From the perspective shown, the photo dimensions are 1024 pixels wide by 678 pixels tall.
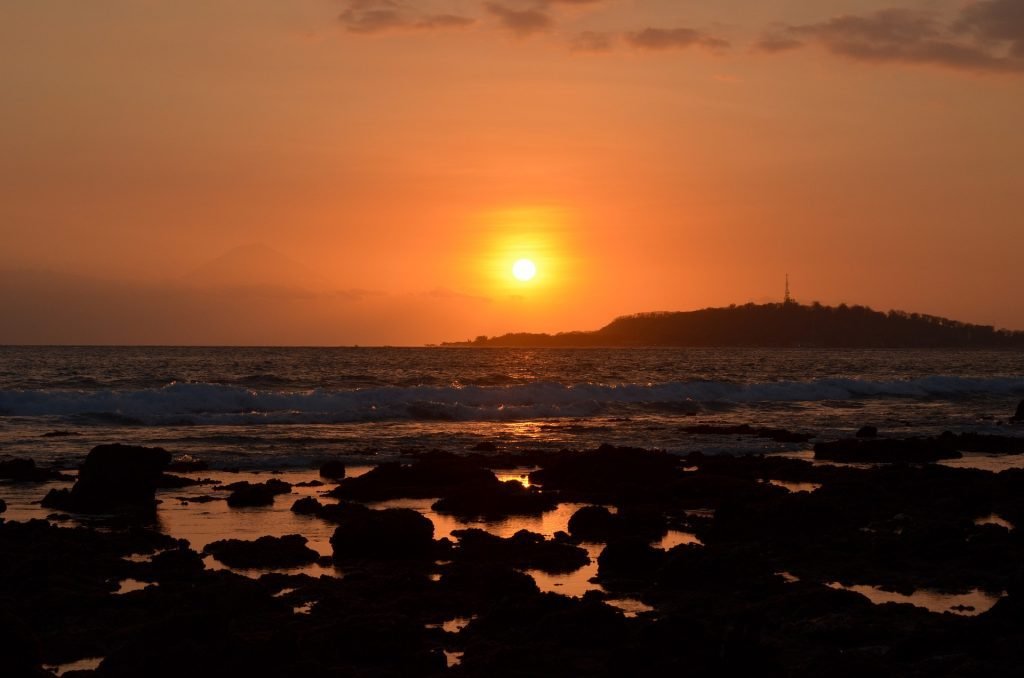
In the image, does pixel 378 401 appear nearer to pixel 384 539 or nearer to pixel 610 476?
pixel 610 476

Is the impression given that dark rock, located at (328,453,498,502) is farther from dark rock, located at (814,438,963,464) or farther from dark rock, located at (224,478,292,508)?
dark rock, located at (814,438,963,464)

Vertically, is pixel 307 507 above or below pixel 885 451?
above

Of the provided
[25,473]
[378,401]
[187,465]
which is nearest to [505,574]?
[25,473]

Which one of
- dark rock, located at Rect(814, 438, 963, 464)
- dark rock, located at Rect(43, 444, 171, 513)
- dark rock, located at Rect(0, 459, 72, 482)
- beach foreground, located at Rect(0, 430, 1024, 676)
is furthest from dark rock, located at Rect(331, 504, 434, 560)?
dark rock, located at Rect(814, 438, 963, 464)

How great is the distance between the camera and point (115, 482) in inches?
877

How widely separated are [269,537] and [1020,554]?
1235 cm

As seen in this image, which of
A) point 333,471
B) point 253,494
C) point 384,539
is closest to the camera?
point 384,539

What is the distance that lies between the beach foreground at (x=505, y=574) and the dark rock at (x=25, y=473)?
8 cm

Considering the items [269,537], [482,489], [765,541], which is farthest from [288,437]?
[765,541]

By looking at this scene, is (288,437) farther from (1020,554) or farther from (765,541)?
(1020,554)

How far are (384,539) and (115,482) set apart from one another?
8.97m

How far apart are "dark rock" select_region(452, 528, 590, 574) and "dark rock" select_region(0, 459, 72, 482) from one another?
13979mm

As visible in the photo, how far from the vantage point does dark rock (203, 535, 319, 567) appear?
1573 cm

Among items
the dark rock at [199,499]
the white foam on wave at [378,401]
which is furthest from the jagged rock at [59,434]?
the dark rock at [199,499]
